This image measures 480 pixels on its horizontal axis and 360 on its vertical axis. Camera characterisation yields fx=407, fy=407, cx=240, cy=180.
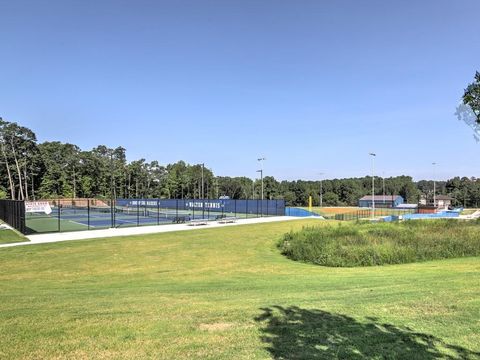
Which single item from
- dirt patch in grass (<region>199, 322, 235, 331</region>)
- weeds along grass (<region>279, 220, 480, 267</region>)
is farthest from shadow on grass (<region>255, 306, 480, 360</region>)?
weeds along grass (<region>279, 220, 480, 267</region>)

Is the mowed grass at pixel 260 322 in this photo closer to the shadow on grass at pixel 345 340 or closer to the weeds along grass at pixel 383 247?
the shadow on grass at pixel 345 340

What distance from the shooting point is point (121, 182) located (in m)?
124

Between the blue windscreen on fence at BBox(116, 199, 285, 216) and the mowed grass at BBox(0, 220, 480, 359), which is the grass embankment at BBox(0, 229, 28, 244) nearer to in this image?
the mowed grass at BBox(0, 220, 480, 359)

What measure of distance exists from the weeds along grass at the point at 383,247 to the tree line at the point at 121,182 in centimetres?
7416

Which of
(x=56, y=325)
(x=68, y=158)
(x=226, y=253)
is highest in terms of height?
(x=68, y=158)

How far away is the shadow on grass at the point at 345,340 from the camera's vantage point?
194 inches

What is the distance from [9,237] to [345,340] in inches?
1278

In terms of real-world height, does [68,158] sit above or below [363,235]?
above

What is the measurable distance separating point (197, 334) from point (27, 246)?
80.9 ft

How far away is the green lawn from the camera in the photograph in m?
29.6

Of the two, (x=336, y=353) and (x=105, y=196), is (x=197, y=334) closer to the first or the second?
(x=336, y=353)

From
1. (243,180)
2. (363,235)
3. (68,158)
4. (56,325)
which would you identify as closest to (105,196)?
(68,158)

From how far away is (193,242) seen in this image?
29.0 metres

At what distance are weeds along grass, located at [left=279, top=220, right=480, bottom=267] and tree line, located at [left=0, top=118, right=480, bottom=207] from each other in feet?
243
